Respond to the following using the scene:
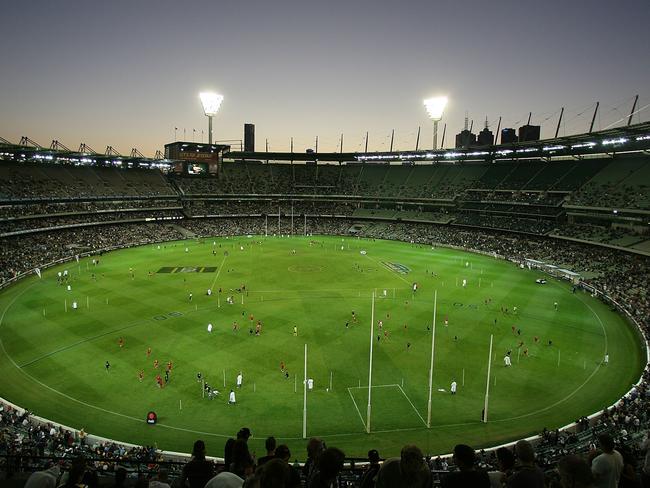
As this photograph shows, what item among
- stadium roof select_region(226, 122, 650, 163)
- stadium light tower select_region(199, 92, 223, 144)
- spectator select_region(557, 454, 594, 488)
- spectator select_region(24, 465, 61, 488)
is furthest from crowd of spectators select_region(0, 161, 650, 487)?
stadium light tower select_region(199, 92, 223, 144)

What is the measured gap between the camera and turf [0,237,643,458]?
2670 cm

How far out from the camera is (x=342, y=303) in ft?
170

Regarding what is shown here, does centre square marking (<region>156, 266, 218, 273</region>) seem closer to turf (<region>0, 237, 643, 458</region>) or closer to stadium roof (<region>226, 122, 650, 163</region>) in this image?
turf (<region>0, 237, 643, 458</region>)

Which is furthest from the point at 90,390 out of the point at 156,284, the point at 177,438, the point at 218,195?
the point at 218,195

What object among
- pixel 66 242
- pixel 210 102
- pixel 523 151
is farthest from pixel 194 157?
pixel 523 151

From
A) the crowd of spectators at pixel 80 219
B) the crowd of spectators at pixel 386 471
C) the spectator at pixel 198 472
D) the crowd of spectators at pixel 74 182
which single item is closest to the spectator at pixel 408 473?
the crowd of spectators at pixel 386 471

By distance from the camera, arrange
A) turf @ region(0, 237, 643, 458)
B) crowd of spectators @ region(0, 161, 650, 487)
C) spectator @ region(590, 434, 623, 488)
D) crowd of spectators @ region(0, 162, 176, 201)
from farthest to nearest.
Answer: crowd of spectators @ region(0, 162, 176, 201) < turf @ region(0, 237, 643, 458) < spectator @ region(590, 434, 623, 488) < crowd of spectators @ region(0, 161, 650, 487)

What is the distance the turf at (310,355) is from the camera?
87.6 ft

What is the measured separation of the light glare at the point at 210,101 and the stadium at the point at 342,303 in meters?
21.4

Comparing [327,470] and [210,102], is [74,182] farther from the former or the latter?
[327,470]

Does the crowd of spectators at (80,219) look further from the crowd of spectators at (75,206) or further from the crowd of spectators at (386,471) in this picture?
the crowd of spectators at (386,471)

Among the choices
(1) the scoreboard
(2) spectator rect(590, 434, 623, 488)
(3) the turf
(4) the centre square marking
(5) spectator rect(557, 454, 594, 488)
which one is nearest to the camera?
(5) spectator rect(557, 454, 594, 488)

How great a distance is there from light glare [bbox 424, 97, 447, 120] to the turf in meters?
59.5

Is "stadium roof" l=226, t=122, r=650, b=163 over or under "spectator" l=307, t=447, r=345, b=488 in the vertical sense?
over
